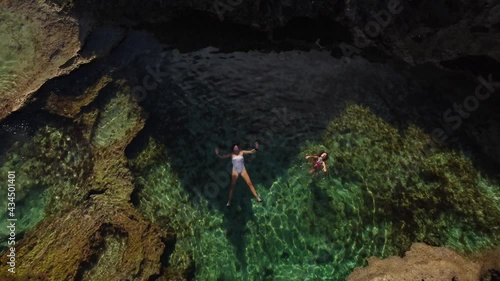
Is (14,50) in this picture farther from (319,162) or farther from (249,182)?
(319,162)

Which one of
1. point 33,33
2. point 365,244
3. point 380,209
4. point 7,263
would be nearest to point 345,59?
point 380,209

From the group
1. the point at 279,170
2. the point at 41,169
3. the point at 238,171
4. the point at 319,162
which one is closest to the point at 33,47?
the point at 41,169

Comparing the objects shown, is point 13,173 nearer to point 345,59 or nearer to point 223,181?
point 223,181

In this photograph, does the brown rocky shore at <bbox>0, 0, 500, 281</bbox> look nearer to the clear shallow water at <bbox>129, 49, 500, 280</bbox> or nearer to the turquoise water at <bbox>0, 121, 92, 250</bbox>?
the turquoise water at <bbox>0, 121, 92, 250</bbox>

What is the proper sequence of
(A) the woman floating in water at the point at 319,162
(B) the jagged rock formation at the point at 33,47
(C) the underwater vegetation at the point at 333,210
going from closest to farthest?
(C) the underwater vegetation at the point at 333,210
(A) the woman floating in water at the point at 319,162
(B) the jagged rock formation at the point at 33,47

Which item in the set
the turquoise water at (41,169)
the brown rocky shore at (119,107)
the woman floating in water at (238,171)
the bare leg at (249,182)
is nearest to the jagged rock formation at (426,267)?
the brown rocky shore at (119,107)

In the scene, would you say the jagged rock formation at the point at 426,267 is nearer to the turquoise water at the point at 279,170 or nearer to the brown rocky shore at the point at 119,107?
the brown rocky shore at the point at 119,107

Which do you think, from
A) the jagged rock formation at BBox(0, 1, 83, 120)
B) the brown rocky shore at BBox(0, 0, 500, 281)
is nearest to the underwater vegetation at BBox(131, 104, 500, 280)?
the brown rocky shore at BBox(0, 0, 500, 281)
